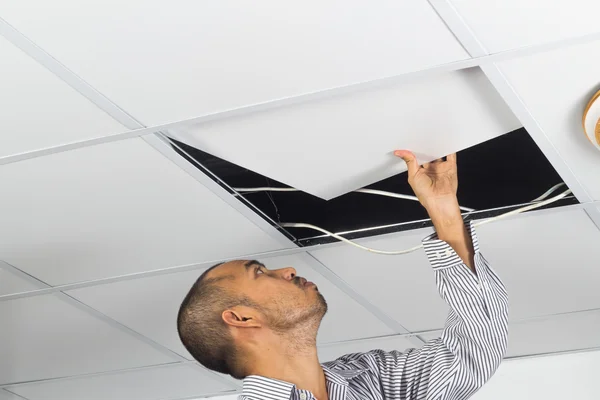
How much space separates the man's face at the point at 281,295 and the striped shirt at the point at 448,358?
13cm

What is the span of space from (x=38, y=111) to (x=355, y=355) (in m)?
0.87

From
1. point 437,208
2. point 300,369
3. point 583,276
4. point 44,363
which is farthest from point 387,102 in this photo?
point 44,363

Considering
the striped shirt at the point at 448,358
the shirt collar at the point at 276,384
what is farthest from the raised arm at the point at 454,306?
the shirt collar at the point at 276,384

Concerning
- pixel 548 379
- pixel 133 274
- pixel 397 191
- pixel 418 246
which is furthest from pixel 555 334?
pixel 133 274

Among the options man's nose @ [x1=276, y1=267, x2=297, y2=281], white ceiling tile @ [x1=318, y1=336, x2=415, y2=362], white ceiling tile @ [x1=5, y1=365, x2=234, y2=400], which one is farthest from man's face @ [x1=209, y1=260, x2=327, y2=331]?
white ceiling tile @ [x1=5, y1=365, x2=234, y2=400]

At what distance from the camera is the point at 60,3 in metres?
1.28

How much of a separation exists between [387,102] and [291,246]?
661mm

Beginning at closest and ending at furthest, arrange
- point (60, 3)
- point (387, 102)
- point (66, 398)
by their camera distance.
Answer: point (60, 3) < point (387, 102) < point (66, 398)

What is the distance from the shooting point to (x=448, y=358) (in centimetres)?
166

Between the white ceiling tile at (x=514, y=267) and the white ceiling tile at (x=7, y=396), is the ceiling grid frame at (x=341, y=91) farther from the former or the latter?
the white ceiling tile at (x=7, y=396)

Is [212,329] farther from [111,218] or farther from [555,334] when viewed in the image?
[555,334]

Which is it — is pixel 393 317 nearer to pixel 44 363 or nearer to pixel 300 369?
pixel 300 369

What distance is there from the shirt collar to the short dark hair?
0.09 m

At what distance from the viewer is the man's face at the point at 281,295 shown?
1727 millimetres
